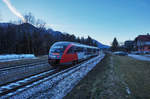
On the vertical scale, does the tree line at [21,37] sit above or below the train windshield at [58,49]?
above

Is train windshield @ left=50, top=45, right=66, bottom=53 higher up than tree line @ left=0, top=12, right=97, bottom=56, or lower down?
lower down

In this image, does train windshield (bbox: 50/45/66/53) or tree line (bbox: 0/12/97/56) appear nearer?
train windshield (bbox: 50/45/66/53)

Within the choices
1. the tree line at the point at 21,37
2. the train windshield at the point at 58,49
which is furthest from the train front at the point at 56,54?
the tree line at the point at 21,37

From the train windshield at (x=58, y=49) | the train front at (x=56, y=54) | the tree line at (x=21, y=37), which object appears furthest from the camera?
the tree line at (x=21, y=37)

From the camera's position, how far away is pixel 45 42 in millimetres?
43812

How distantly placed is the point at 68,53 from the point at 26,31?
31542 millimetres

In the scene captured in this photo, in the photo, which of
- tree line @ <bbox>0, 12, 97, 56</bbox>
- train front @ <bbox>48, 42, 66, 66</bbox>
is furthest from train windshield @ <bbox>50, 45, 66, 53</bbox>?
tree line @ <bbox>0, 12, 97, 56</bbox>

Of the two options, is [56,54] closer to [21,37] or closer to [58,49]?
[58,49]

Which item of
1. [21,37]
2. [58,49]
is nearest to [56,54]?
[58,49]

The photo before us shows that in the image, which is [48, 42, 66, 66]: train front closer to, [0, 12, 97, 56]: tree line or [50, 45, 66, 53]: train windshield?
[50, 45, 66, 53]: train windshield

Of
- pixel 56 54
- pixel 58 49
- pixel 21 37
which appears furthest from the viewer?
pixel 21 37

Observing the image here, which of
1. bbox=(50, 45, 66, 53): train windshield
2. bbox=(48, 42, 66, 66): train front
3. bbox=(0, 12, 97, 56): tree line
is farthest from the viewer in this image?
bbox=(0, 12, 97, 56): tree line

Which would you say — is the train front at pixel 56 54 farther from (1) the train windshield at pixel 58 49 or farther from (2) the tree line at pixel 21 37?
(2) the tree line at pixel 21 37

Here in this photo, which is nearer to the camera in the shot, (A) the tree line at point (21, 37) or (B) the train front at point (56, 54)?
(B) the train front at point (56, 54)
